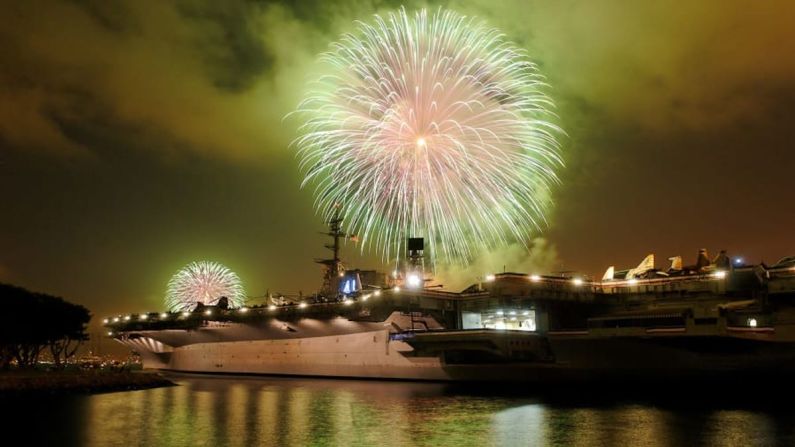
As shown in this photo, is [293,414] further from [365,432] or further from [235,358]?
[235,358]

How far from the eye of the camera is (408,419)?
28.9 metres

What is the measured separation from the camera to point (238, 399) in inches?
1602

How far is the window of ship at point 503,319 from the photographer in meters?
56.7

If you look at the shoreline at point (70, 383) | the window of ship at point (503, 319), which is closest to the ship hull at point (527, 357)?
the window of ship at point (503, 319)

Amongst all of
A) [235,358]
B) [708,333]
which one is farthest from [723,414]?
[235,358]

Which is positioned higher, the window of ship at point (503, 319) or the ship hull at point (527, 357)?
the window of ship at point (503, 319)

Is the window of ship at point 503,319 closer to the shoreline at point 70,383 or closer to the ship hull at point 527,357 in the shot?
the ship hull at point 527,357

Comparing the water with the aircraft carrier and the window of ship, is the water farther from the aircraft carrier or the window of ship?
the window of ship

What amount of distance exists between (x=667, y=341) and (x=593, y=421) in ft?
63.8

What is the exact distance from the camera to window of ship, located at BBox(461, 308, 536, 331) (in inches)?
2233

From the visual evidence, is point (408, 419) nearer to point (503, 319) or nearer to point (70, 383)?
point (503, 319)

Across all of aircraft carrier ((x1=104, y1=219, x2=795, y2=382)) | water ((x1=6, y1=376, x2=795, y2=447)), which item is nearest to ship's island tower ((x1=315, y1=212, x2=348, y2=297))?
aircraft carrier ((x1=104, y1=219, x2=795, y2=382))

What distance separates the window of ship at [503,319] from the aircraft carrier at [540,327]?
0.34 feet

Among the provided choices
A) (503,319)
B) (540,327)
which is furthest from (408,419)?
(503,319)
